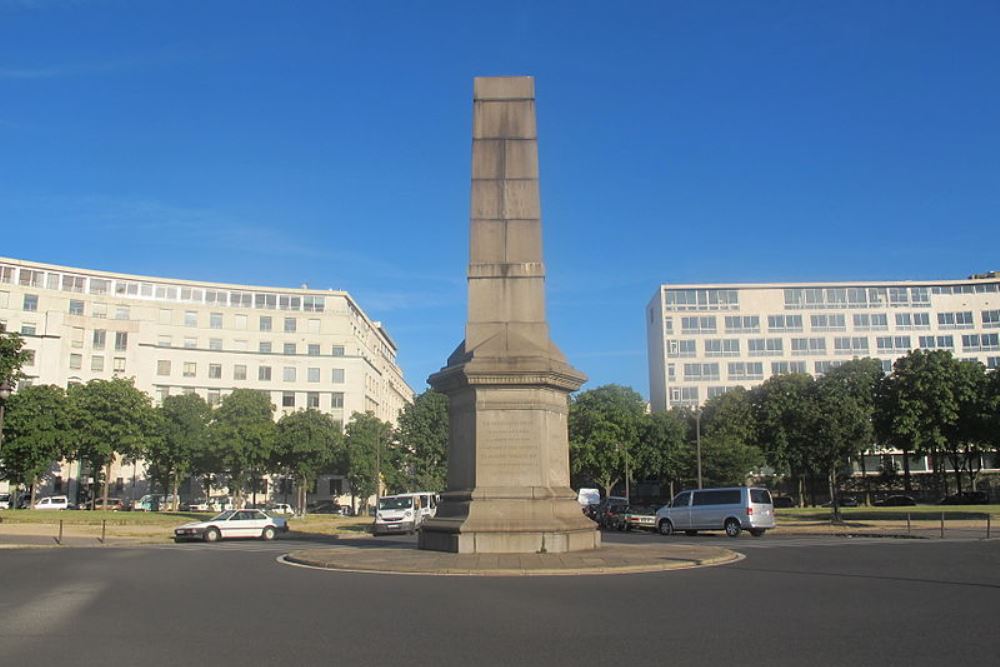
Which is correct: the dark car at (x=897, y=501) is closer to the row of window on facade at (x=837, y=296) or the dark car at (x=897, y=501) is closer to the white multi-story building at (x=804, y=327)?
the white multi-story building at (x=804, y=327)

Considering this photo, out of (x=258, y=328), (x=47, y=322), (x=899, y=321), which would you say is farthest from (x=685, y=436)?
(x=47, y=322)

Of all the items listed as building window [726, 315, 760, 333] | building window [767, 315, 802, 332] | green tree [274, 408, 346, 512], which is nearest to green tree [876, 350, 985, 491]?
building window [767, 315, 802, 332]

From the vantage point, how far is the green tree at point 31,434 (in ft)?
168

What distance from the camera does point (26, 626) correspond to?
9.24 meters

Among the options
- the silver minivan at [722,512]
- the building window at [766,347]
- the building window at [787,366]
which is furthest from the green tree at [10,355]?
the building window at [787,366]

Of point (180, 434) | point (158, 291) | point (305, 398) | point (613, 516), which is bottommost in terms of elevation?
point (613, 516)

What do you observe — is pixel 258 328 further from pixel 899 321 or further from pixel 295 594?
pixel 295 594

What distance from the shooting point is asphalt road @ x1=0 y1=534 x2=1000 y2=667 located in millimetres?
7395

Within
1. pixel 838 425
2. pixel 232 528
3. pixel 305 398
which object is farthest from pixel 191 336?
pixel 838 425

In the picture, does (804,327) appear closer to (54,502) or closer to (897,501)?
(897,501)

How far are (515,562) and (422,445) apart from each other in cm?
6292

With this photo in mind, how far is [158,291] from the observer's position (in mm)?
94375

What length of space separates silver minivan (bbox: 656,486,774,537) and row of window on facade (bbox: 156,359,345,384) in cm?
6632

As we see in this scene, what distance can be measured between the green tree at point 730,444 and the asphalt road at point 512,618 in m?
52.5
